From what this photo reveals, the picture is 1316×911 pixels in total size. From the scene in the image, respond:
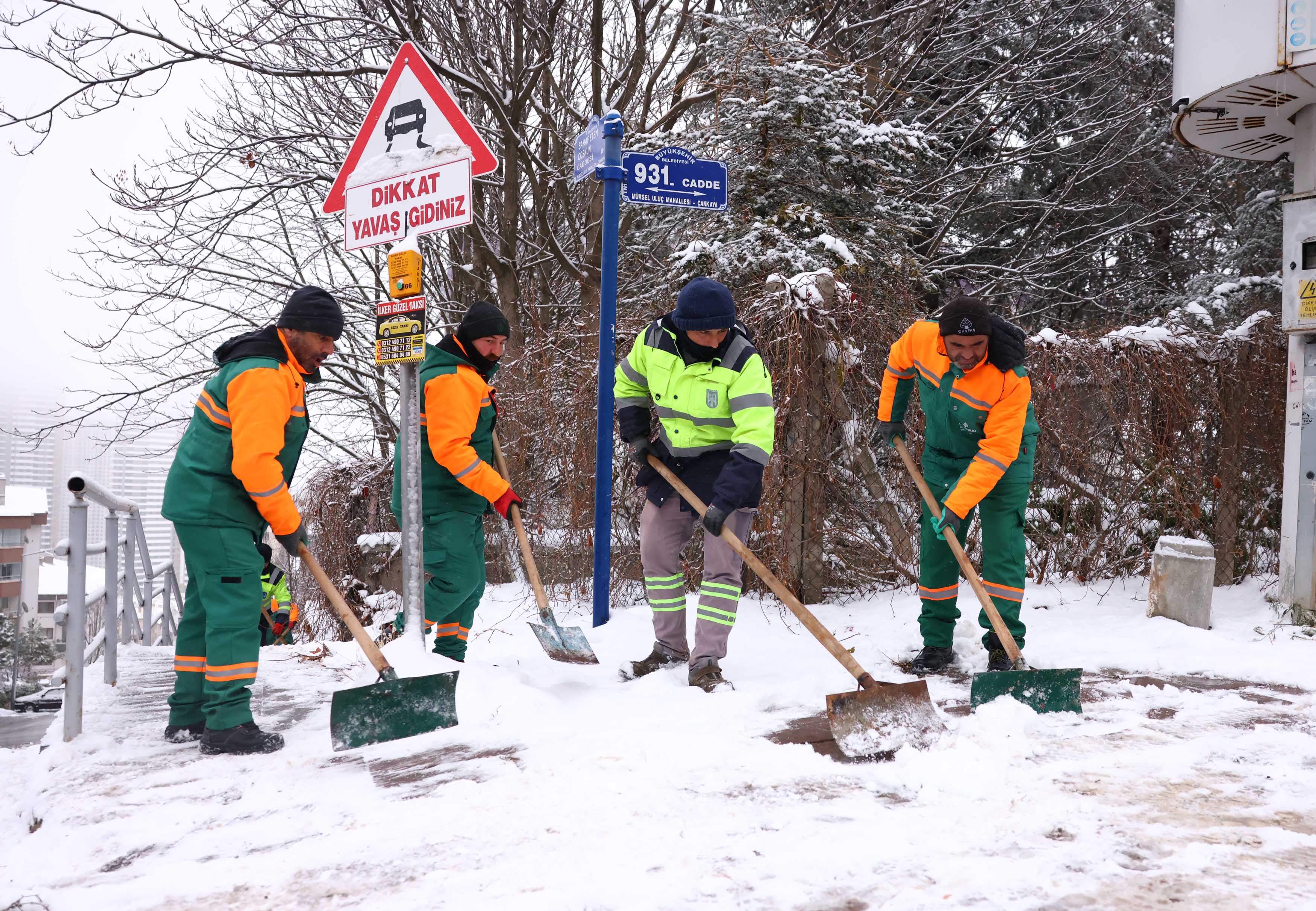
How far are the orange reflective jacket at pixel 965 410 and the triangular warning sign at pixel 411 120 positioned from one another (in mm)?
2375

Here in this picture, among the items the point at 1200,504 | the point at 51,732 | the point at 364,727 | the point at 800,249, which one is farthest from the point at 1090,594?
the point at 51,732

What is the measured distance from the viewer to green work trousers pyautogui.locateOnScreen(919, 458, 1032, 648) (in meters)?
4.36

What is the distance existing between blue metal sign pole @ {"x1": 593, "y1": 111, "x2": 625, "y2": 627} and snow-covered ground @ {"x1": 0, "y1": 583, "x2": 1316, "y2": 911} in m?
0.78

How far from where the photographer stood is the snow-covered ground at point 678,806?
217cm

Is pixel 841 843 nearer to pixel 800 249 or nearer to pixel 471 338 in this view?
pixel 471 338

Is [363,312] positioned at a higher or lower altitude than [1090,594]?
higher

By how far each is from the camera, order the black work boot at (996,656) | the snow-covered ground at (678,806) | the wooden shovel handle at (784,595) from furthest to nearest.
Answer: the black work boot at (996,656)
the wooden shovel handle at (784,595)
the snow-covered ground at (678,806)

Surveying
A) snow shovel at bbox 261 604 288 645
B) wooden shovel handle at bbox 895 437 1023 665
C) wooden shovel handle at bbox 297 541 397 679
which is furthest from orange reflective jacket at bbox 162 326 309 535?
snow shovel at bbox 261 604 288 645

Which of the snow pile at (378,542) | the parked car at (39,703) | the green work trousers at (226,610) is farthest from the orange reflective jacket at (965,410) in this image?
the parked car at (39,703)

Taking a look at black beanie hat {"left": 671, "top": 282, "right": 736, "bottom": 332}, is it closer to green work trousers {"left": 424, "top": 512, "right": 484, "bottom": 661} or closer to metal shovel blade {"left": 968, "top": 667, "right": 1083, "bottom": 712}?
green work trousers {"left": 424, "top": 512, "right": 484, "bottom": 661}

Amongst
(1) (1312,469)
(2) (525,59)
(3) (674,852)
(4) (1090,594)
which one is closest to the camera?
(3) (674,852)

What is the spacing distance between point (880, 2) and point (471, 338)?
9.60 m

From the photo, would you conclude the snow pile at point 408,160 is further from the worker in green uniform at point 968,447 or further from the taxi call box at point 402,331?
the worker in green uniform at point 968,447

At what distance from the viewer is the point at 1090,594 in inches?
238
